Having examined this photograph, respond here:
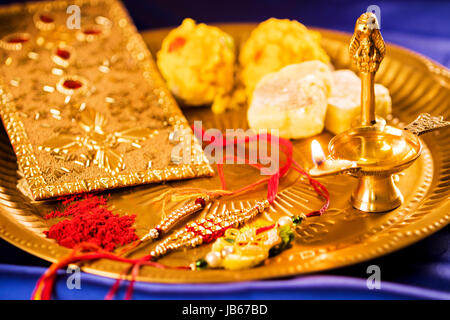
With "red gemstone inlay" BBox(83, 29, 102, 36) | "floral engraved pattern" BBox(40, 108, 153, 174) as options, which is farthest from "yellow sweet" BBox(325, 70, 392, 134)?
"red gemstone inlay" BBox(83, 29, 102, 36)

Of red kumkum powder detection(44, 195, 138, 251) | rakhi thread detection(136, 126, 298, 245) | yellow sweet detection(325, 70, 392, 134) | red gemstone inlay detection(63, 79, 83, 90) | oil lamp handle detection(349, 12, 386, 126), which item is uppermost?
oil lamp handle detection(349, 12, 386, 126)

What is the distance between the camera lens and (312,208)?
3.52 feet

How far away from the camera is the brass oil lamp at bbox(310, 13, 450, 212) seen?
3.09 ft

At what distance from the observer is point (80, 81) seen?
1397mm

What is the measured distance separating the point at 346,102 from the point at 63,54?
766 mm

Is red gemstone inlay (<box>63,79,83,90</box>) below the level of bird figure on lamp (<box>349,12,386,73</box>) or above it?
below

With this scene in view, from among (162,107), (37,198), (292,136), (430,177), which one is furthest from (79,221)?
(430,177)

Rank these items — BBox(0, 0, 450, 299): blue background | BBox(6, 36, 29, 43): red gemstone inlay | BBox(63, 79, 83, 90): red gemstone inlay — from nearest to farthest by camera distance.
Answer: BBox(0, 0, 450, 299): blue background → BBox(63, 79, 83, 90): red gemstone inlay → BBox(6, 36, 29, 43): red gemstone inlay

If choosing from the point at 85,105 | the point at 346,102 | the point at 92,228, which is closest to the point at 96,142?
A: the point at 85,105

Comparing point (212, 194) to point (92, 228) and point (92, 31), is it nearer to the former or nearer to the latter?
point (92, 228)

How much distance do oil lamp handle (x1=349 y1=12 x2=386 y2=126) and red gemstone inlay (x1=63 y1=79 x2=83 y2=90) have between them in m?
0.72

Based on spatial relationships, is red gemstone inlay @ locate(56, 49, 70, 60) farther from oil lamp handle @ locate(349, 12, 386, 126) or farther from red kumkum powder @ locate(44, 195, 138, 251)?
oil lamp handle @ locate(349, 12, 386, 126)

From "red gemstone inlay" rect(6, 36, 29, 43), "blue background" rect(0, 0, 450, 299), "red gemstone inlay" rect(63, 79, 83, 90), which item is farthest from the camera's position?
"red gemstone inlay" rect(6, 36, 29, 43)

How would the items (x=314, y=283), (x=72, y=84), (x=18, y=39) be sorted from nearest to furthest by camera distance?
(x=314, y=283) → (x=72, y=84) → (x=18, y=39)
